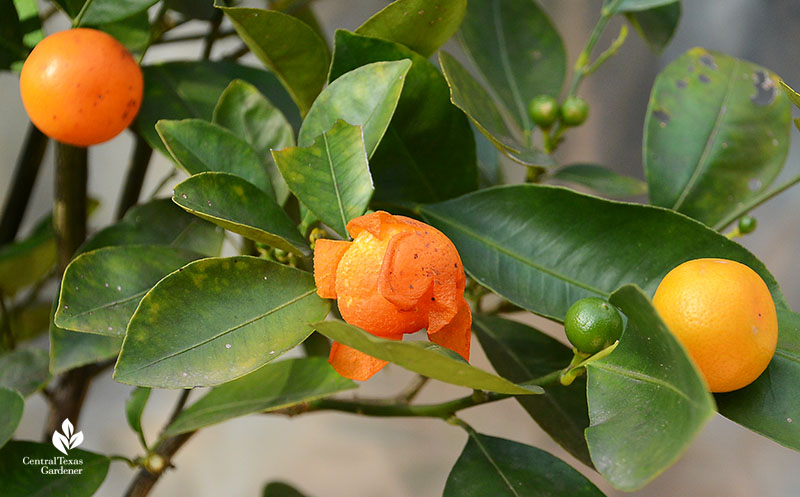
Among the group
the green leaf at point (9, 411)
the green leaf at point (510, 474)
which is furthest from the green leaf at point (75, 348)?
the green leaf at point (510, 474)

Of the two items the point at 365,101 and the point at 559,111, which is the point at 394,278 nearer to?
the point at 365,101

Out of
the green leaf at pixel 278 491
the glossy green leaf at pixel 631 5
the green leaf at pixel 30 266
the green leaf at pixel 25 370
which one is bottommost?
the green leaf at pixel 278 491

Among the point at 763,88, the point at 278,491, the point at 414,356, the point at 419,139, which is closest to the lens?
the point at 414,356

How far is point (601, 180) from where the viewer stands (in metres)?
0.64

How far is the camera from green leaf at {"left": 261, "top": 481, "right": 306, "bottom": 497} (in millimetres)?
710

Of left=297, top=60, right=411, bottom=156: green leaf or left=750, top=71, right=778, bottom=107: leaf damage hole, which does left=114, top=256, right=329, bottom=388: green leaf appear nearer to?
left=297, top=60, right=411, bottom=156: green leaf

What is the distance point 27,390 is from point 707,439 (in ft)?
3.11

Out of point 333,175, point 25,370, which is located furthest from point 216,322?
point 25,370

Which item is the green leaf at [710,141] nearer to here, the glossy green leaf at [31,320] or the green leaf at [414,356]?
the green leaf at [414,356]

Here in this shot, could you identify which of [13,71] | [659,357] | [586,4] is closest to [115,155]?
[13,71]

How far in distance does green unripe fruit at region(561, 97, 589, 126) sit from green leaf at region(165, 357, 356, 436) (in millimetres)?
296

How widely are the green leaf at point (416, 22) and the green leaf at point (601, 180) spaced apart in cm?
22

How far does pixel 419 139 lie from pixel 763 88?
34 cm

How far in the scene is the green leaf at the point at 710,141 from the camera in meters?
0.56
